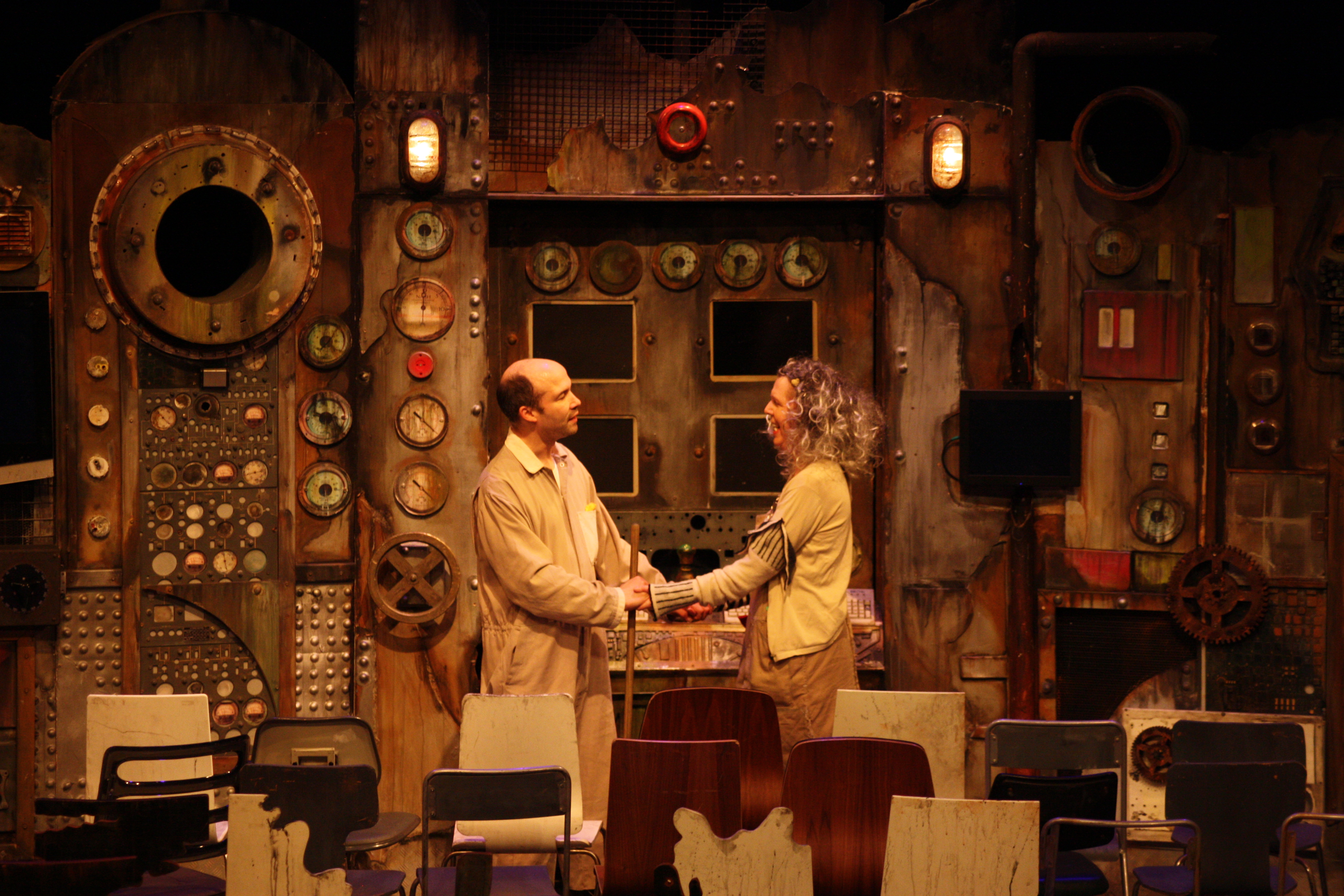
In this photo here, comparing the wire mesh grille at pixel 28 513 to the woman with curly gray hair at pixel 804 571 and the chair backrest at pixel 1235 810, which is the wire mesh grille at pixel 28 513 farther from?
the chair backrest at pixel 1235 810

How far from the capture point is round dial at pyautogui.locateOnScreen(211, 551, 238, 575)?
5543 millimetres

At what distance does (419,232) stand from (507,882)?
302cm

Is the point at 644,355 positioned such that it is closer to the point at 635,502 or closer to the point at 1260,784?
the point at 635,502

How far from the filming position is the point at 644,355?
6.11 m

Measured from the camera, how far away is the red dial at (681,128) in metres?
5.64

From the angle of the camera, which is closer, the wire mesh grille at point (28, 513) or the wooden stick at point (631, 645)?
the wooden stick at point (631, 645)

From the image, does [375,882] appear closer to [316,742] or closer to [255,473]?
[316,742]

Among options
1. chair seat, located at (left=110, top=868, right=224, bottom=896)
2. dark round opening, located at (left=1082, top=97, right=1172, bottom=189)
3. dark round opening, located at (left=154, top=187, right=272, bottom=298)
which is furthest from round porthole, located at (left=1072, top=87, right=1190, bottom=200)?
chair seat, located at (left=110, top=868, right=224, bottom=896)

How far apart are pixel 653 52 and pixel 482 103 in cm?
92

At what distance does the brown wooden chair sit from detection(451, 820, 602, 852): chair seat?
0.78 metres

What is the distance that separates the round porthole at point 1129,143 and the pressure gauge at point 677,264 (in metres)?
1.87

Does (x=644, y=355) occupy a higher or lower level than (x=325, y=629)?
higher

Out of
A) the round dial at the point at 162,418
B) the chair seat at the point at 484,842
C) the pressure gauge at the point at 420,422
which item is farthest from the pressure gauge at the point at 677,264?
the chair seat at the point at 484,842

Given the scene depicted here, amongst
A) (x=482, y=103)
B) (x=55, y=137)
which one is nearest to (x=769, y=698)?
(x=482, y=103)
